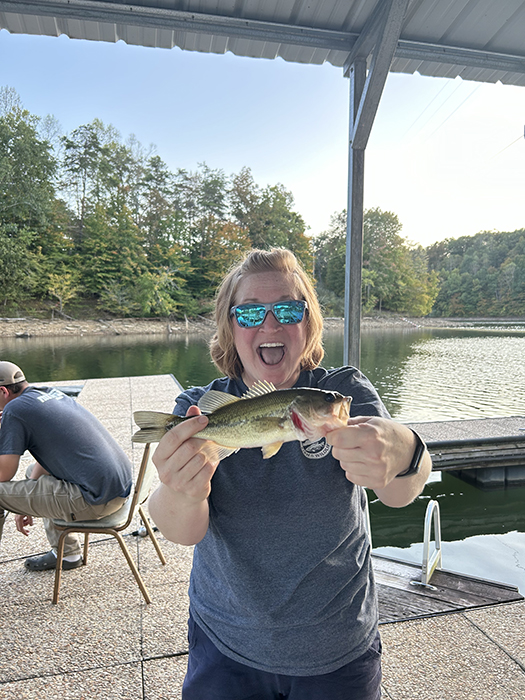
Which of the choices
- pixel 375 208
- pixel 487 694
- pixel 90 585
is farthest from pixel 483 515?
pixel 375 208

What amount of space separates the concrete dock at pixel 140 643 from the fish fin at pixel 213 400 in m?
1.97

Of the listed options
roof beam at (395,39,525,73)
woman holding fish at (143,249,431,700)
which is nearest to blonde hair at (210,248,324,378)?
woman holding fish at (143,249,431,700)

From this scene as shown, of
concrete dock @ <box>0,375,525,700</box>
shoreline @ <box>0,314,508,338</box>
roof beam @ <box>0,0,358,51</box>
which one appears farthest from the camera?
shoreline @ <box>0,314,508,338</box>

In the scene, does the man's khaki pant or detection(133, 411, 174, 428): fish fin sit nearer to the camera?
detection(133, 411, 174, 428): fish fin

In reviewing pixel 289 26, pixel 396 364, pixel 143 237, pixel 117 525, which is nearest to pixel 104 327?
pixel 143 237

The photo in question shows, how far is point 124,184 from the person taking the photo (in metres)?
45.3

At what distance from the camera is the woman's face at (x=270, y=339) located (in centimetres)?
153

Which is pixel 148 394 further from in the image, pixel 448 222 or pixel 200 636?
pixel 448 222

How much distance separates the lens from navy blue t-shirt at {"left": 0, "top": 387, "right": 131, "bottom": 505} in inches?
121

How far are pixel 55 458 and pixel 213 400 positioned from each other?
235cm

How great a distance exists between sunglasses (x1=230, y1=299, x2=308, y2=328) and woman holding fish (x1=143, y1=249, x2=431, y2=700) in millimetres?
295

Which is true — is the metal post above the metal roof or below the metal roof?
below

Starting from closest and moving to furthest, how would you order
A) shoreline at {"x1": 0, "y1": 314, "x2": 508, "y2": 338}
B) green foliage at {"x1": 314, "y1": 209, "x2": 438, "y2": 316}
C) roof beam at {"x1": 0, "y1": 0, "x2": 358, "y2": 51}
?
roof beam at {"x1": 0, "y1": 0, "x2": 358, "y2": 51} < shoreline at {"x1": 0, "y1": 314, "x2": 508, "y2": 338} < green foliage at {"x1": 314, "y1": 209, "x2": 438, "y2": 316}

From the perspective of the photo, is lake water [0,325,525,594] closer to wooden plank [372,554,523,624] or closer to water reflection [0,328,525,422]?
water reflection [0,328,525,422]
